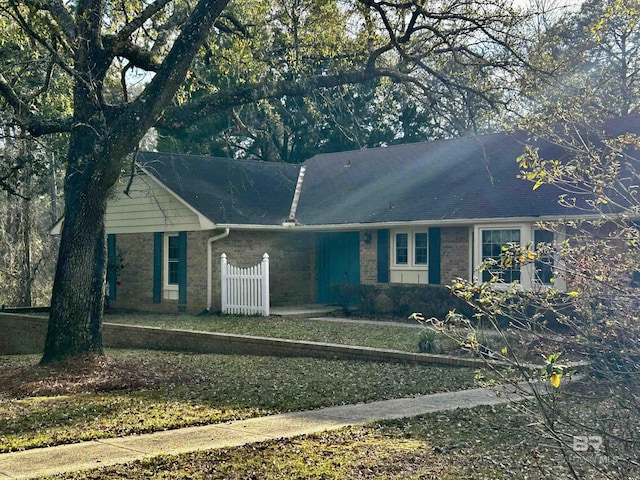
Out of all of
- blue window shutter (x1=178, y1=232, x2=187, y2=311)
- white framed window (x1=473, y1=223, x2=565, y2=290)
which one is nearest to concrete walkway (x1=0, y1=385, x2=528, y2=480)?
white framed window (x1=473, y1=223, x2=565, y2=290)

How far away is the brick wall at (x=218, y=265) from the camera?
22.4 m

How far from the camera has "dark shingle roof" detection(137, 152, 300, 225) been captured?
2270cm

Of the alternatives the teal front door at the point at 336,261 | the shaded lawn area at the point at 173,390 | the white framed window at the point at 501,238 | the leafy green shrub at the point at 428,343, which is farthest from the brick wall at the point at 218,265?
the leafy green shrub at the point at 428,343

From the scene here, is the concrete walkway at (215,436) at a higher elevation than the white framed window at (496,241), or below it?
below

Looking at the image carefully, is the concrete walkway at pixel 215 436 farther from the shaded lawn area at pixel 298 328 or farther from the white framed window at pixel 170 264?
the white framed window at pixel 170 264

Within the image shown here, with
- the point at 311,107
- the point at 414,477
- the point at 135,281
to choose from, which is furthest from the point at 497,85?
the point at 135,281

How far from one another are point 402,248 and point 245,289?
4.67 meters

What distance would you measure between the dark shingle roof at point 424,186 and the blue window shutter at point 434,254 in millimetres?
610

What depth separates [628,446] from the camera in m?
4.16

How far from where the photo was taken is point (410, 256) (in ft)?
70.7

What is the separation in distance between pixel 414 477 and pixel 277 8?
39.6ft

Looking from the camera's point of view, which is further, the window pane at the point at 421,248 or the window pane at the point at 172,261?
the window pane at the point at 172,261

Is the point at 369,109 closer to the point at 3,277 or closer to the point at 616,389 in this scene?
the point at 3,277

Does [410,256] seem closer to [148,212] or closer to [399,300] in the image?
[399,300]
